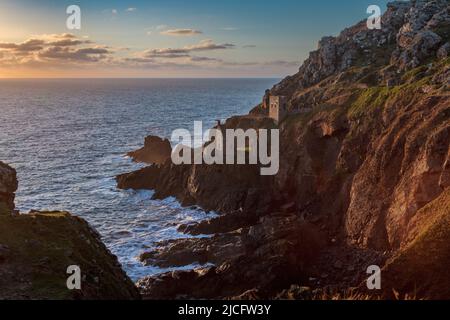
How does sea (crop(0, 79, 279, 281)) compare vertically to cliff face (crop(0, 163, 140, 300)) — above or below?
below

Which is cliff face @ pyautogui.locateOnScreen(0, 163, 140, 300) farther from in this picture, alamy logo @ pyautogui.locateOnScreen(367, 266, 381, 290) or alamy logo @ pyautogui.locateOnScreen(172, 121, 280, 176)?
alamy logo @ pyautogui.locateOnScreen(172, 121, 280, 176)

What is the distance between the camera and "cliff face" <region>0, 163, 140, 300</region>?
24.3m

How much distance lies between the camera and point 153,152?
10631 centimetres

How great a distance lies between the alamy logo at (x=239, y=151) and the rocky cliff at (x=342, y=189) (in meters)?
1.54

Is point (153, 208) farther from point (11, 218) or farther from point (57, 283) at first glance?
point (57, 283)

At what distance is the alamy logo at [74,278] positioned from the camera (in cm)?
2459

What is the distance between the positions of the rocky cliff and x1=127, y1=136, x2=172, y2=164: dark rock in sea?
1722 cm

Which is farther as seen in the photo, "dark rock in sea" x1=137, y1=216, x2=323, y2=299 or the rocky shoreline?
"dark rock in sea" x1=137, y1=216, x2=323, y2=299

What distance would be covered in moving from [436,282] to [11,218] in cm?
3201

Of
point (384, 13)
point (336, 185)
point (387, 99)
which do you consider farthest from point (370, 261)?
point (384, 13)

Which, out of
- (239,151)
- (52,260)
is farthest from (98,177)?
(52,260)

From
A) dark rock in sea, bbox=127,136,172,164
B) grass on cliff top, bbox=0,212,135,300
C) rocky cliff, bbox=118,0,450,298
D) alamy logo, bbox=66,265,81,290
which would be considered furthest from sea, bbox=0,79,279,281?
alamy logo, bbox=66,265,81,290

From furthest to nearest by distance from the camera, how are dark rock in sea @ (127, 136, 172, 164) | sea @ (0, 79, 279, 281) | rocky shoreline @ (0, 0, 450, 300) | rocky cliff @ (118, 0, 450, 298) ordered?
dark rock in sea @ (127, 136, 172, 164), sea @ (0, 79, 279, 281), rocky cliff @ (118, 0, 450, 298), rocky shoreline @ (0, 0, 450, 300)

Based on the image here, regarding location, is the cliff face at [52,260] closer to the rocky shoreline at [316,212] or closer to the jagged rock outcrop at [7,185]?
the rocky shoreline at [316,212]
